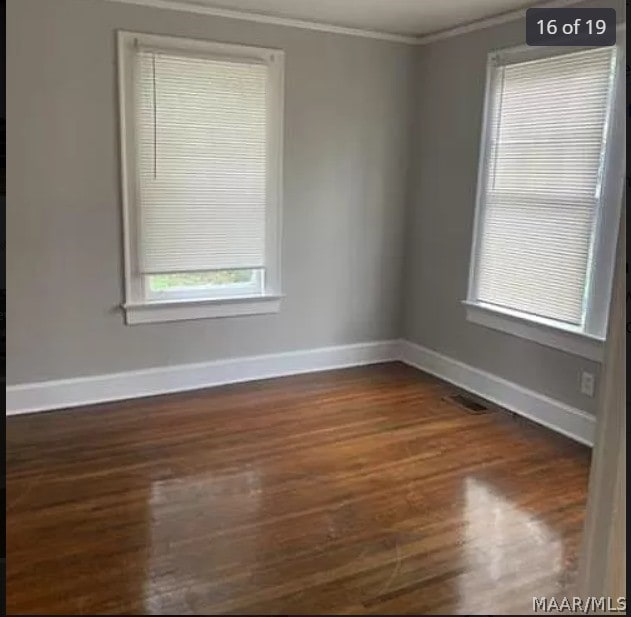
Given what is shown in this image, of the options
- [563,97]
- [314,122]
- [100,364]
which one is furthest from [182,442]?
[563,97]

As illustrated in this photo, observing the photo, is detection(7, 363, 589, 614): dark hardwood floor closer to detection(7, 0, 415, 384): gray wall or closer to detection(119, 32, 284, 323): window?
detection(7, 0, 415, 384): gray wall

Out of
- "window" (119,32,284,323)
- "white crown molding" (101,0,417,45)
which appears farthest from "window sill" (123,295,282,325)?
"white crown molding" (101,0,417,45)

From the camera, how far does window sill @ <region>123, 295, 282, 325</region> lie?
3.82 m

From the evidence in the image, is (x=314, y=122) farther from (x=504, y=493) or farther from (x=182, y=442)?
(x=504, y=493)

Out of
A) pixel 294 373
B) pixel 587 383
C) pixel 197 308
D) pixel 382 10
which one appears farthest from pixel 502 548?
pixel 382 10

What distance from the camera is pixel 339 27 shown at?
4.02 meters

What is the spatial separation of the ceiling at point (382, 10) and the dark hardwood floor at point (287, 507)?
2223 millimetres

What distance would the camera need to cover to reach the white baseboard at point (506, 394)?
3422mm

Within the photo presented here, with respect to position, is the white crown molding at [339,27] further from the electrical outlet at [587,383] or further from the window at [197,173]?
the electrical outlet at [587,383]

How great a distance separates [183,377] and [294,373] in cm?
75

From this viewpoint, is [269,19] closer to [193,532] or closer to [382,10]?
[382,10]

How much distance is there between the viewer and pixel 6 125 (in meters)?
3.29

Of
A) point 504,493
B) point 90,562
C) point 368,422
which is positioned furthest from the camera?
point 368,422

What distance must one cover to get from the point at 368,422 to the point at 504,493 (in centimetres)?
94
